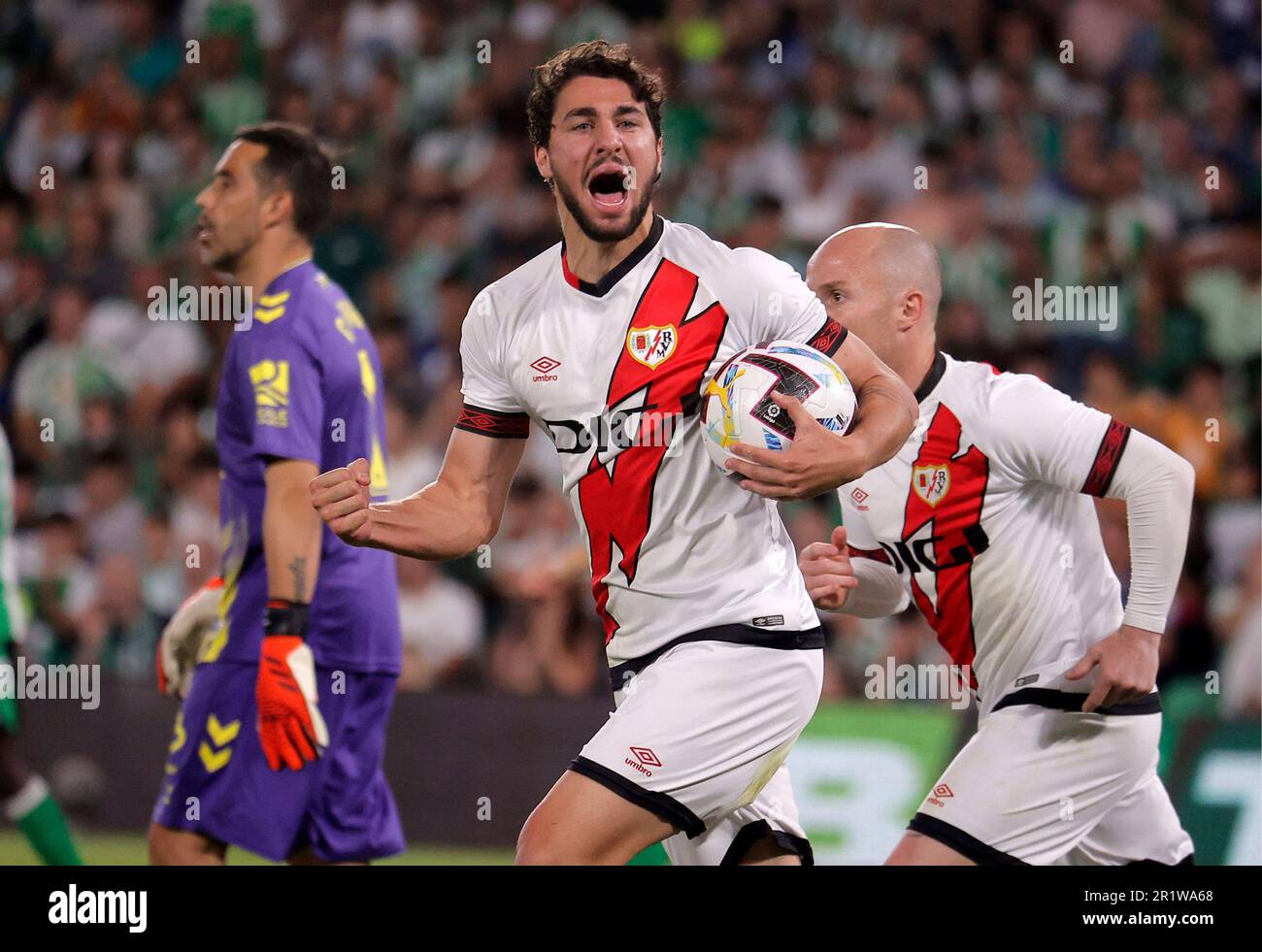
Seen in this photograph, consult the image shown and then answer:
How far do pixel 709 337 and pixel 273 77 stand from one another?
9478 millimetres

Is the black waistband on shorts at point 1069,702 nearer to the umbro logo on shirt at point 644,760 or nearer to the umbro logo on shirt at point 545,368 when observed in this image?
the umbro logo on shirt at point 644,760

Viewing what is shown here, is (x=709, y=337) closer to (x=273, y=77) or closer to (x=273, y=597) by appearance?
(x=273, y=597)

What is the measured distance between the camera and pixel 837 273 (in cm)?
488

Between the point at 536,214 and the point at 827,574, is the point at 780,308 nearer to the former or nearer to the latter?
the point at 827,574

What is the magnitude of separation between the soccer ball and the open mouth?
1.82 feet

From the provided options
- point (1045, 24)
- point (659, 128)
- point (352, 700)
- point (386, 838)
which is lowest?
point (386, 838)

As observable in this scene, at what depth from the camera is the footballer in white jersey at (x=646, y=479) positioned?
3922 millimetres

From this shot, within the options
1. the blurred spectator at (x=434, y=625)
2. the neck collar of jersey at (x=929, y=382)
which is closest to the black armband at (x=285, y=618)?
the neck collar of jersey at (x=929, y=382)

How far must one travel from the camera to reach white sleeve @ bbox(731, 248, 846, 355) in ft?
13.7

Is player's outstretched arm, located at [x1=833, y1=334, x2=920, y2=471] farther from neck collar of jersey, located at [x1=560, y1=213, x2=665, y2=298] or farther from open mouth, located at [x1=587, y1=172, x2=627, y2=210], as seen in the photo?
open mouth, located at [x1=587, y1=172, x2=627, y2=210]

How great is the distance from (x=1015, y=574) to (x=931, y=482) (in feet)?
1.18

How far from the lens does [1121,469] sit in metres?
4.53

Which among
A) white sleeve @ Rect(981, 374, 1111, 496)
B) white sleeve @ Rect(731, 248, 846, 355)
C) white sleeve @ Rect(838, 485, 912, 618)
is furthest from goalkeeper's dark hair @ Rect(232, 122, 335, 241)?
white sleeve @ Rect(981, 374, 1111, 496)
